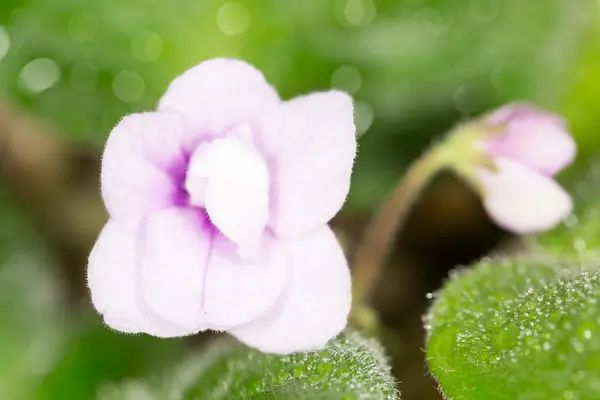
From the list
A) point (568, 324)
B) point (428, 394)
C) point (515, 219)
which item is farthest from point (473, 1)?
point (568, 324)

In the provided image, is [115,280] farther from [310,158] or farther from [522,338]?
[522,338]

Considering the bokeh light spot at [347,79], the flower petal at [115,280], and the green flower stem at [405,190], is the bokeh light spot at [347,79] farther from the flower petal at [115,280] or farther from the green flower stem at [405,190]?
the flower petal at [115,280]

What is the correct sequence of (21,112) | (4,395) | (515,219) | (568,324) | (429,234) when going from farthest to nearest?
(429,234) → (21,112) → (4,395) → (515,219) → (568,324)

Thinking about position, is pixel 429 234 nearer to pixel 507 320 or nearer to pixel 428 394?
pixel 428 394

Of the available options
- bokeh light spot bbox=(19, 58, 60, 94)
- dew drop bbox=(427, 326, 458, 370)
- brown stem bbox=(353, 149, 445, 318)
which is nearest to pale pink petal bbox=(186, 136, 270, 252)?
dew drop bbox=(427, 326, 458, 370)

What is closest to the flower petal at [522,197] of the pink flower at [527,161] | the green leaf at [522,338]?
the pink flower at [527,161]

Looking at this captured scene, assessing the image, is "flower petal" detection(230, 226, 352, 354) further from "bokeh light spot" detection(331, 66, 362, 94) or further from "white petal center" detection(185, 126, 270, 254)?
"bokeh light spot" detection(331, 66, 362, 94)

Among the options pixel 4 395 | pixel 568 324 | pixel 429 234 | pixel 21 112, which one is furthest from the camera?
pixel 429 234
